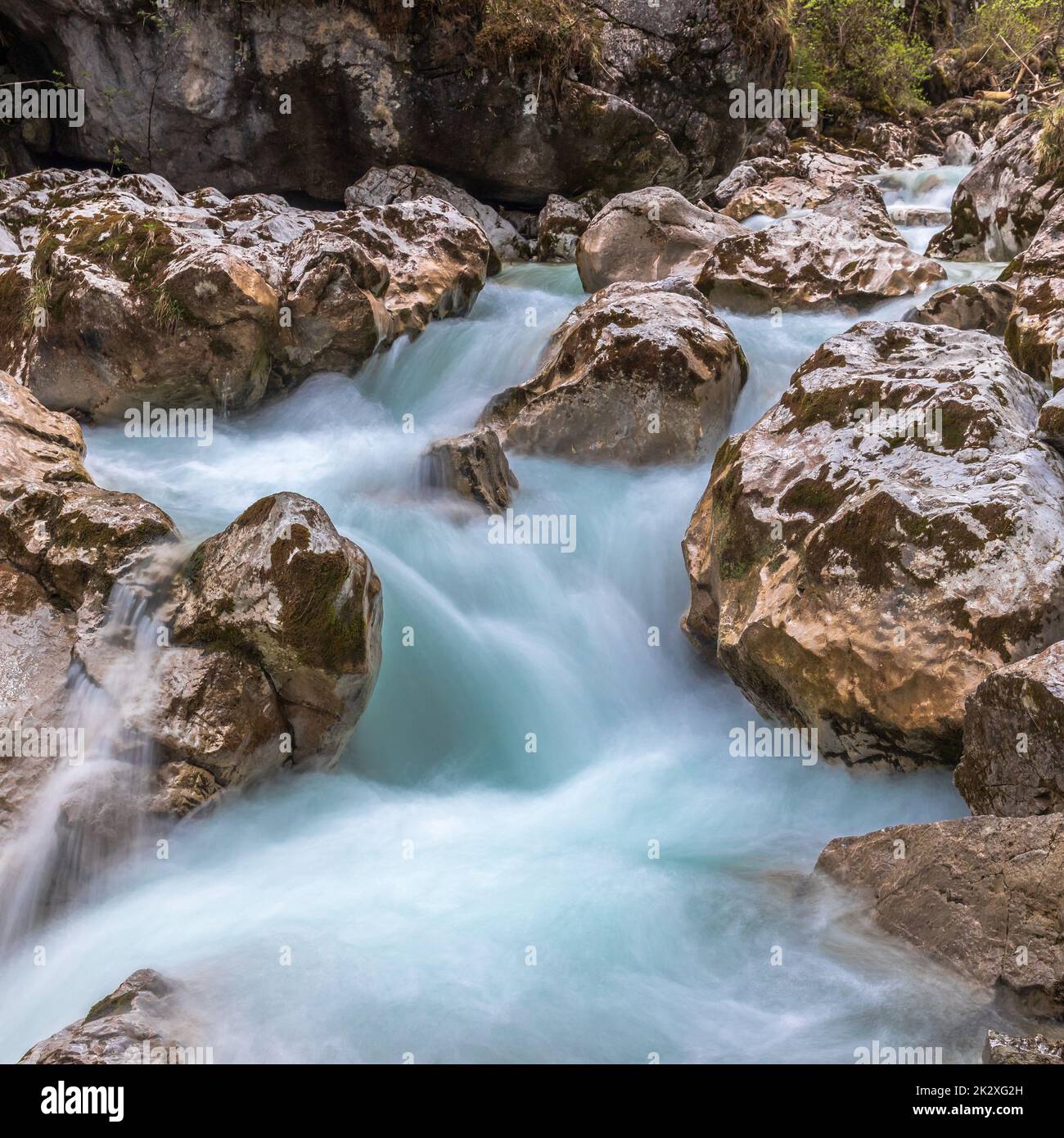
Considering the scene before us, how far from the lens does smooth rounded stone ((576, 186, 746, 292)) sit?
33.8 feet

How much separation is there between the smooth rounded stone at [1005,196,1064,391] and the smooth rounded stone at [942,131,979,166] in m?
12.2

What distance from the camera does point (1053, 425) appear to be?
479 cm

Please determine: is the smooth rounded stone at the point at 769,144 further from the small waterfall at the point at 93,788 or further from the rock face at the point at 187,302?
the small waterfall at the point at 93,788

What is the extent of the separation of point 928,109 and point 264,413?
63.4 feet

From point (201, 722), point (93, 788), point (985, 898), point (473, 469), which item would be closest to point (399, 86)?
point (473, 469)

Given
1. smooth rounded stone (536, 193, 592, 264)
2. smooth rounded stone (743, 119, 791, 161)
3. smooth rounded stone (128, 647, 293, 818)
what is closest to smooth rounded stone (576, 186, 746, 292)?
smooth rounded stone (536, 193, 592, 264)

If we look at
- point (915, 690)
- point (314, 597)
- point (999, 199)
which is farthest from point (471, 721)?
point (999, 199)

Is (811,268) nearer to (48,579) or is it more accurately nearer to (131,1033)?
(48,579)

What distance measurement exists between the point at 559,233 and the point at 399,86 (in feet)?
9.29

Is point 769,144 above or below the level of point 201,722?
above

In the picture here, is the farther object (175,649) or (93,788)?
(175,649)

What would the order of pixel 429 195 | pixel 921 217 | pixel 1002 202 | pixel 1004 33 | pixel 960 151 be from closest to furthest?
pixel 1002 202, pixel 429 195, pixel 921 217, pixel 960 151, pixel 1004 33

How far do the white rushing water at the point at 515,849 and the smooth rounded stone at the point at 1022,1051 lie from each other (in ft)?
0.56
